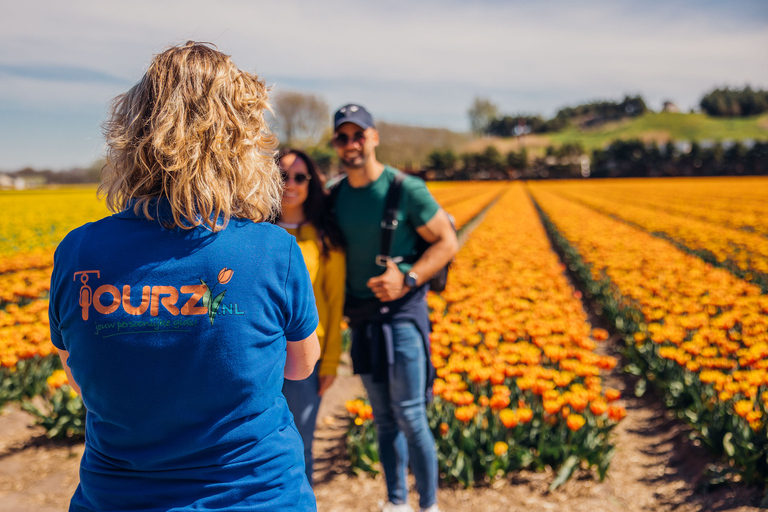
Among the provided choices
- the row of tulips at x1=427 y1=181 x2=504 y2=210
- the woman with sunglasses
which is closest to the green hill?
the row of tulips at x1=427 y1=181 x2=504 y2=210

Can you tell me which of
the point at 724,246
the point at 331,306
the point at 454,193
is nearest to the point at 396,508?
the point at 331,306

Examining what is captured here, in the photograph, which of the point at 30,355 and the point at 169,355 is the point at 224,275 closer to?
the point at 169,355

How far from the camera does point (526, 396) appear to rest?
363 cm

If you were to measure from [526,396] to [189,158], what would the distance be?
3183 mm

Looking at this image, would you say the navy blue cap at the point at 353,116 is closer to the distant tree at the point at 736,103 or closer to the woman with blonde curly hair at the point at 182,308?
the woman with blonde curly hair at the point at 182,308

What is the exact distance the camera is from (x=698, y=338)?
4227mm

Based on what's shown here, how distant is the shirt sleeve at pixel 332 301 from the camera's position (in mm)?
2371

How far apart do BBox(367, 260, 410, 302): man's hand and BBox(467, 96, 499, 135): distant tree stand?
Result: 124 m

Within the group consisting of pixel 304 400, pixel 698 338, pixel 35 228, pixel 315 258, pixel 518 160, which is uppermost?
pixel 518 160

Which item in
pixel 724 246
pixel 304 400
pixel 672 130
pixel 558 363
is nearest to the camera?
pixel 304 400

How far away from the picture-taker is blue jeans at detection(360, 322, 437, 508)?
2359 millimetres

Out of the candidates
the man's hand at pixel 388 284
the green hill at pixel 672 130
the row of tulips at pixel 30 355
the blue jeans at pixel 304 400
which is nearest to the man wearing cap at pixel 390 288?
the man's hand at pixel 388 284

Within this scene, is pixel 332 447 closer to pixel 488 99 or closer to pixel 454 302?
pixel 454 302

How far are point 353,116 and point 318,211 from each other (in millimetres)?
467
